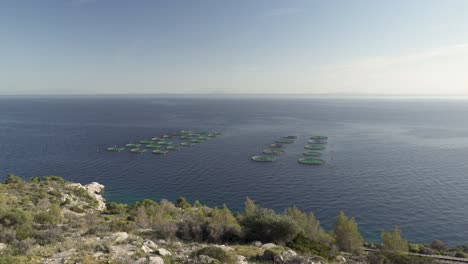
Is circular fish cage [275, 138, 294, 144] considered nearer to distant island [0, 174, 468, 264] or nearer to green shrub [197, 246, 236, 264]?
distant island [0, 174, 468, 264]

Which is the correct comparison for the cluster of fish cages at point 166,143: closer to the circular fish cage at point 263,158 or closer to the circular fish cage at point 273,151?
the circular fish cage at point 263,158

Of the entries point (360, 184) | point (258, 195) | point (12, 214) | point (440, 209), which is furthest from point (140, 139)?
→ point (440, 209)

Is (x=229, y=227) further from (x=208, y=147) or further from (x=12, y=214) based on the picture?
(x=208, y=147)

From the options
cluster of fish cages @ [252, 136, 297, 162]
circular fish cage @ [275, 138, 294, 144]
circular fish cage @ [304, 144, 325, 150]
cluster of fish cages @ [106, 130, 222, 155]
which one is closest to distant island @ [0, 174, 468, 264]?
cluster of fish cages @ [252, 136, 297, 162]

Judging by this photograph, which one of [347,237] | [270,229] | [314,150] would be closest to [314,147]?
[314,150]

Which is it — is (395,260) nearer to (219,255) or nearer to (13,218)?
(219,255)

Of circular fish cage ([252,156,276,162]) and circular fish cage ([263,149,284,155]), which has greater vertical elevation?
circular fish cage ([263,149,284,155])

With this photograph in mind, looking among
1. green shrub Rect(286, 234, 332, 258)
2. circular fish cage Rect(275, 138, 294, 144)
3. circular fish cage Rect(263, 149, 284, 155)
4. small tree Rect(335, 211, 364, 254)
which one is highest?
green shrub Rect(286, 234, 332, 258)
